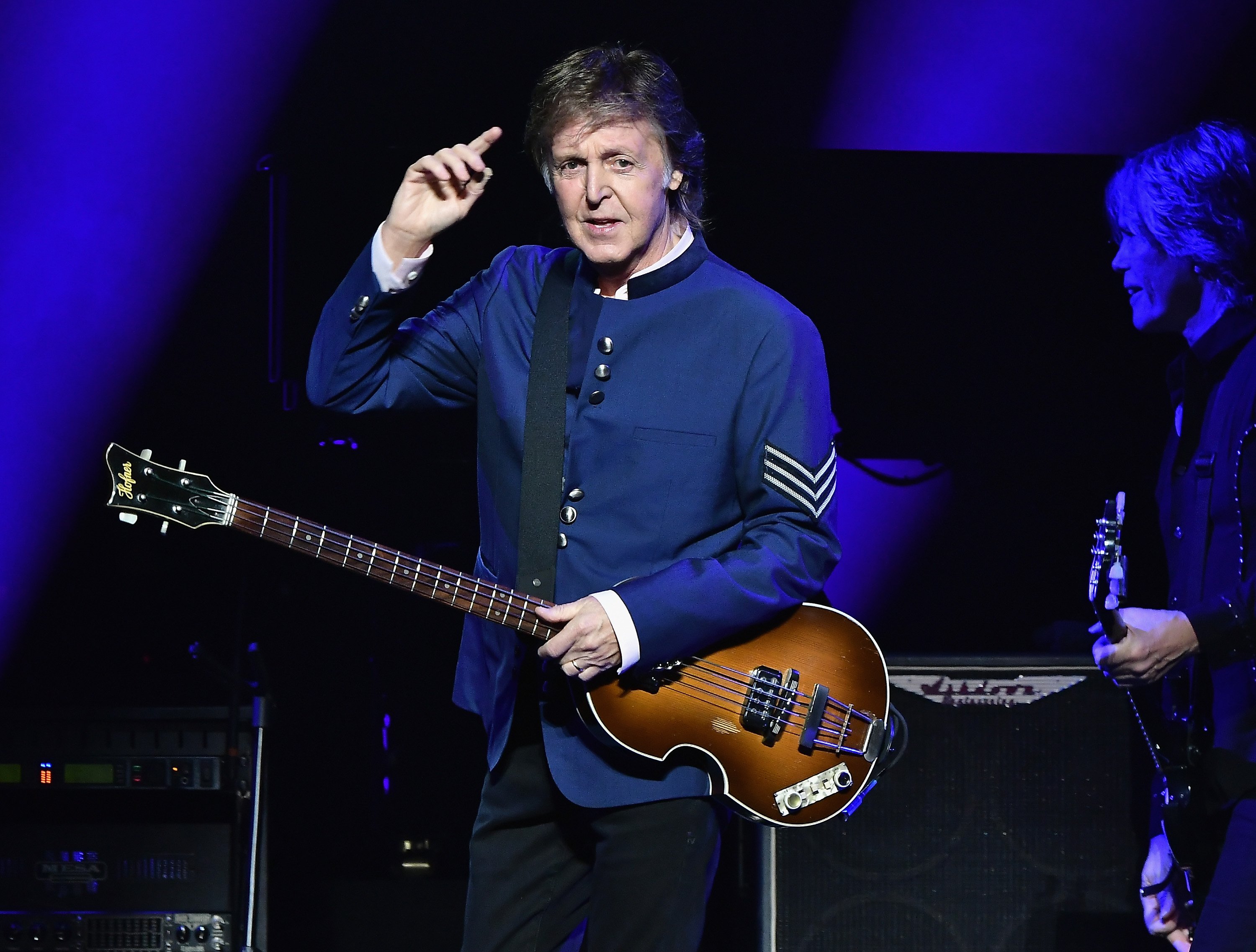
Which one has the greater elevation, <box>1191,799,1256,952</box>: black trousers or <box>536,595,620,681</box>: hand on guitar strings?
<box>536,595,620,681</box>: hand on guitar strings

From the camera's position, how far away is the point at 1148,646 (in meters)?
2.67

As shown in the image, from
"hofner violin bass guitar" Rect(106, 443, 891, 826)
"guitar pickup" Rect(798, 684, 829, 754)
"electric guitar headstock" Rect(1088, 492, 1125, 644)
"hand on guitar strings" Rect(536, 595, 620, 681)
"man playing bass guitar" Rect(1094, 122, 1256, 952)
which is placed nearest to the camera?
"hand on guitar strings" Rect(536, 595, 620, 681)

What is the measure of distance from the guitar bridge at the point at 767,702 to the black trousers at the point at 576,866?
15 cm

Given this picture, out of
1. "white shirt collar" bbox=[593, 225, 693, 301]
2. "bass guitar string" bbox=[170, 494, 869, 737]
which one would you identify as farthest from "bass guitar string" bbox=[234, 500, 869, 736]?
"white shirt collar" bbox=[593, 225, 693, 301]

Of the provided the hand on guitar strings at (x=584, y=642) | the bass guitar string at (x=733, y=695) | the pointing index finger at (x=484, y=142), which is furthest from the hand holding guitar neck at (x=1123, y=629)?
the pointing index finger at (x=484, y=142)

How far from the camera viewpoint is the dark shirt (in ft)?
8.50

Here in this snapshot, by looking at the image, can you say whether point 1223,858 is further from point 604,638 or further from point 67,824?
point 67,824

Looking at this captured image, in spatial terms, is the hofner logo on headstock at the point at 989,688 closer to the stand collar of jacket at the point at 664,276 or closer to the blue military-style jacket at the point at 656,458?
the blue military-style jacket at the point at 656,458

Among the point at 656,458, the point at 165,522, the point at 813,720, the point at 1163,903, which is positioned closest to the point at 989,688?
the point at 1163,903

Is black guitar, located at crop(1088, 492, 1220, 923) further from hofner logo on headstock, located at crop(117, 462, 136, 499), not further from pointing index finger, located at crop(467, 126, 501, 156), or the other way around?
hofner logo on headstock, located at crop(117, 462, 136, 499)

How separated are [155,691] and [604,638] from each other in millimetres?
Answer: 2259

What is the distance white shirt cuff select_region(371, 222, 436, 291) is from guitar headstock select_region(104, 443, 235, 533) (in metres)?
0.44

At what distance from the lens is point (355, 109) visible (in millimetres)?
4410

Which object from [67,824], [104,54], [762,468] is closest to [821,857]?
[762,468]
